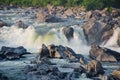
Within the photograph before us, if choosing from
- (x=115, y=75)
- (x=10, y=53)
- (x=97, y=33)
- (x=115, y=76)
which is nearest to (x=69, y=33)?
(x=97, y=33)

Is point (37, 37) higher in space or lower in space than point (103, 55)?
higher

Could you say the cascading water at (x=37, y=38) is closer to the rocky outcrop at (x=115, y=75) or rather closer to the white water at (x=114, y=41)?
the white water at (x=114, y=41)

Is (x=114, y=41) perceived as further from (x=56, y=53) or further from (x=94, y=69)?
(x=94, y=69)

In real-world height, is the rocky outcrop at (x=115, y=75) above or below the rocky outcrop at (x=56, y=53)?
below

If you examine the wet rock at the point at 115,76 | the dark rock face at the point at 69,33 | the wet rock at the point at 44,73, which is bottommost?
the wet rock at the point at 115,76

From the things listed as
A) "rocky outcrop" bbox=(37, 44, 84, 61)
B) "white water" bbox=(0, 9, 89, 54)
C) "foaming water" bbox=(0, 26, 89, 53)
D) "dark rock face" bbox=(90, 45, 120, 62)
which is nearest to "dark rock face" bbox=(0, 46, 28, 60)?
"rocky outcrop" bbox=(37, 44, 84, 61)

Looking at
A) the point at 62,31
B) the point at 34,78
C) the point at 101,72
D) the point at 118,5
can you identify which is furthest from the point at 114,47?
the point at 118,5

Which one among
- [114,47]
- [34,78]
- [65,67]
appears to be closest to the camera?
[34,78]

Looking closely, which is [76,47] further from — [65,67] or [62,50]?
[65,67]

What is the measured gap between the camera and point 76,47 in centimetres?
4050

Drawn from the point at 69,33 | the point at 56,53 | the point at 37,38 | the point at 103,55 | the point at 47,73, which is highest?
the point at 69,33

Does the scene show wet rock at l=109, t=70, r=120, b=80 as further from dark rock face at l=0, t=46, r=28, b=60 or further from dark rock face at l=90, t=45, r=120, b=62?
dark rock face at l=0, t=46, r=28, b=60

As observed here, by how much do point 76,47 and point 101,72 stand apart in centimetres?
1227

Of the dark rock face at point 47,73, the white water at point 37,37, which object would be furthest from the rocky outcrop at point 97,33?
the dark rock face at point 47,73
